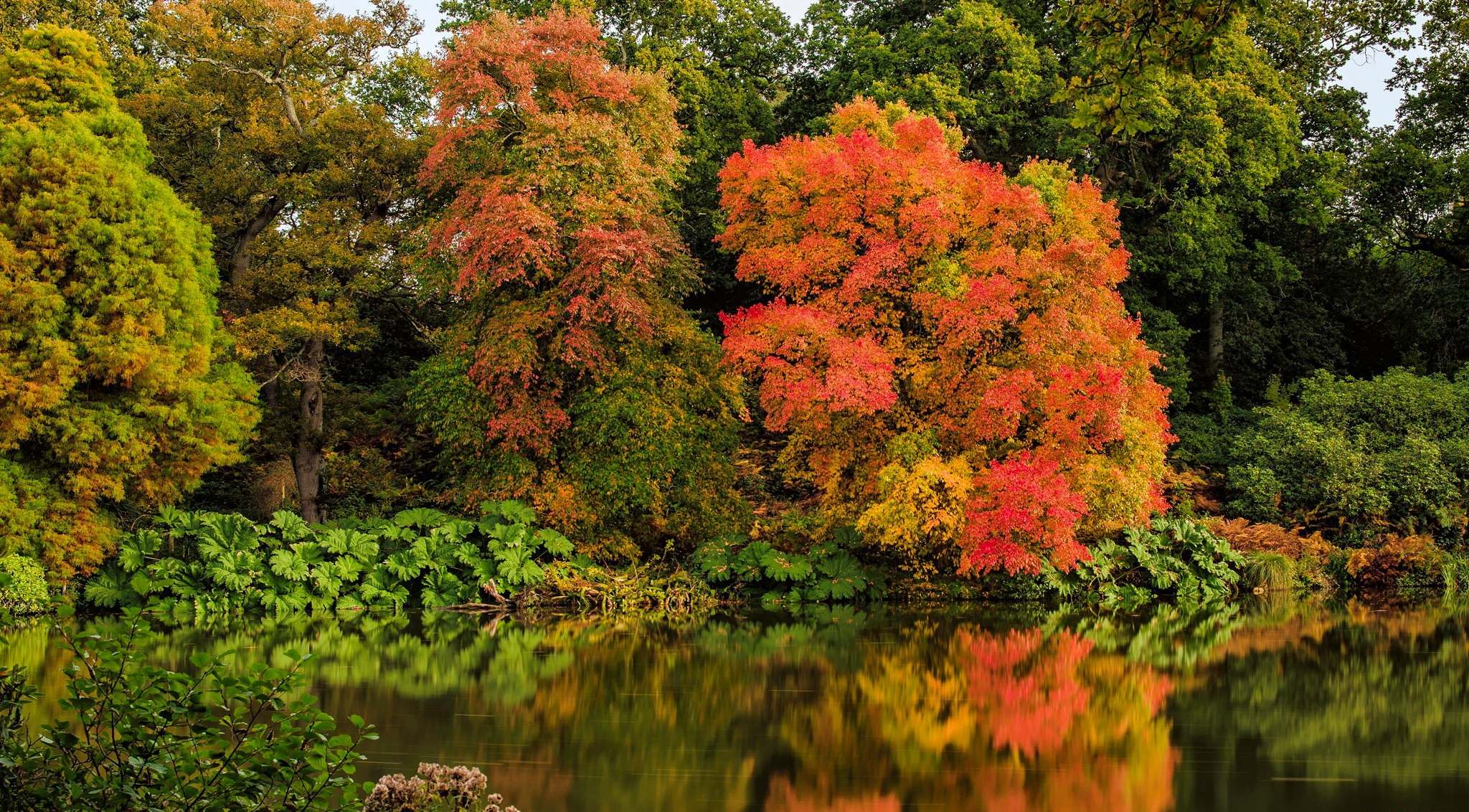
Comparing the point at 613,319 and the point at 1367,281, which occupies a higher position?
the point at 1367,281

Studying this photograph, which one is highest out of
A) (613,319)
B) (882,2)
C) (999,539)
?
(882,2)

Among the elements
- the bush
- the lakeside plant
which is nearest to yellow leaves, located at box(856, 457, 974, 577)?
the lakeside plant

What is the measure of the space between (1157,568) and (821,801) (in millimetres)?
14399

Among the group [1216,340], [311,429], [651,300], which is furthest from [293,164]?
[1216,340]

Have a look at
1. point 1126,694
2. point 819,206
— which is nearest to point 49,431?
point 819,206

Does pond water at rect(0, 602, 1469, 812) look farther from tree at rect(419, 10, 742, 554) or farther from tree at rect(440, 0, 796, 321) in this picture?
tree at rect(440, 0, 796, 321)

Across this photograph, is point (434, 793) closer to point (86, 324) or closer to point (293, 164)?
point (86, 324)

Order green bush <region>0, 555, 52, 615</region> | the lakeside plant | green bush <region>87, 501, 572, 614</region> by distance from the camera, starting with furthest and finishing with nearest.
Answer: green bush <region>87, 501, 572, 614</region> → green bush <region>0, 555, 52, 615</region> → the lakeside plant

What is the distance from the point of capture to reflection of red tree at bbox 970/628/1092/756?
865 cm

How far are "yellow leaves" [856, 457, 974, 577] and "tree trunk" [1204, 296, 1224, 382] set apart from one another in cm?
1309

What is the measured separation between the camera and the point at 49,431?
53.7 feet

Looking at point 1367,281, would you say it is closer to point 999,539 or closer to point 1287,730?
point 999,539

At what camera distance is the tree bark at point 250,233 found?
22.3 meters

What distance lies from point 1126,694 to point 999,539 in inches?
247
